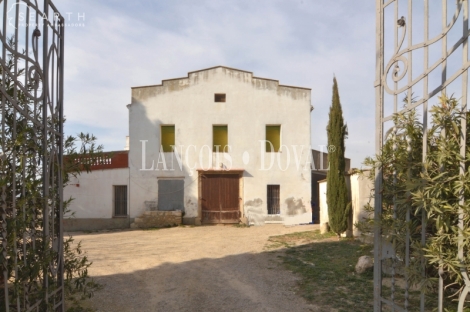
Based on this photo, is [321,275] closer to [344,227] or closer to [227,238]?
[344,227]

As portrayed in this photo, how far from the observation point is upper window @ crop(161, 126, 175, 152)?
1535cm

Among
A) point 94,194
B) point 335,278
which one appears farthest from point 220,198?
point 335,278

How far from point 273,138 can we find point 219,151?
2.41 metres

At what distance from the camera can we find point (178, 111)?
1534cm

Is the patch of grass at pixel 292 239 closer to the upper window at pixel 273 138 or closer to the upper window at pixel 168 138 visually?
the upper window at pixel 273 138

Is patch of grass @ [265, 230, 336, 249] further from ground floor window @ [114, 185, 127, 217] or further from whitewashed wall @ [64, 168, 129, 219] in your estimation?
whitewashed wall @ [64, 168, 129, 219]

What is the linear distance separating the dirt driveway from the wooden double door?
3638 mm

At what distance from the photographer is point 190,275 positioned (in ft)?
21.5

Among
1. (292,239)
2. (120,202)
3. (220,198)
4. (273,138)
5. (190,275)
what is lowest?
(292,239)

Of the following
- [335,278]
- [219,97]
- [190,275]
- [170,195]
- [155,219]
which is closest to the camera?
[335,278]

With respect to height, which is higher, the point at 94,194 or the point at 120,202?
the point at 94,194

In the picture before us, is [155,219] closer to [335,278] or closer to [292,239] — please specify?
[292,239]

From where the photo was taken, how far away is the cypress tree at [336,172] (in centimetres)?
1053

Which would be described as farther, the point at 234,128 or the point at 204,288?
the point at 234,128
